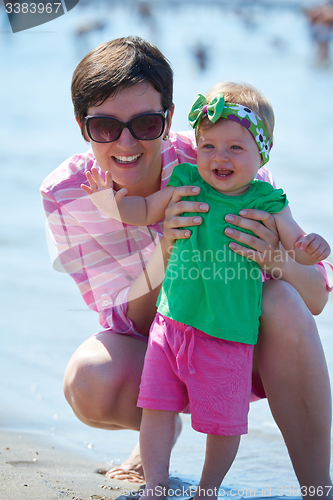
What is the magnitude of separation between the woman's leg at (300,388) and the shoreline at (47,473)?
70 centimetres

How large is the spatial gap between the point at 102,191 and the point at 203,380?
732 mm

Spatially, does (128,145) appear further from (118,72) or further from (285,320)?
(285,320)

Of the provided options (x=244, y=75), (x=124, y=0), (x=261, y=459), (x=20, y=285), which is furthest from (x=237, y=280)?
(x=124, y=0)

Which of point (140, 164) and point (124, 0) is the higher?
point (124, 0)

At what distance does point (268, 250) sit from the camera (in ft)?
6.75

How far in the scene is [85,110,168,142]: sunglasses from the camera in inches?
87.7

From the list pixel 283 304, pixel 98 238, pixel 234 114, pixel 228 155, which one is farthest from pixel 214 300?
pixel 98 238

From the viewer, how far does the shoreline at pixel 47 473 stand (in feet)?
6.75

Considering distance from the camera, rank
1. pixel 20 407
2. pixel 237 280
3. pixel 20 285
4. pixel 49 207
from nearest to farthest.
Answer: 1. pixel 237 280
2. pixel 49 207
3. pixel 20 407
4. pixel 20 285

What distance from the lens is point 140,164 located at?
2.33m

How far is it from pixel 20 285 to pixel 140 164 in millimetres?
2831

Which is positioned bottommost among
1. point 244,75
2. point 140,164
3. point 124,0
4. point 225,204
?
point 225,204

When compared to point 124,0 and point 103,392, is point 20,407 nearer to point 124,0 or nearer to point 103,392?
point 103,392

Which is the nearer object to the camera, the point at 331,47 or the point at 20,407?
the point at 20,407
